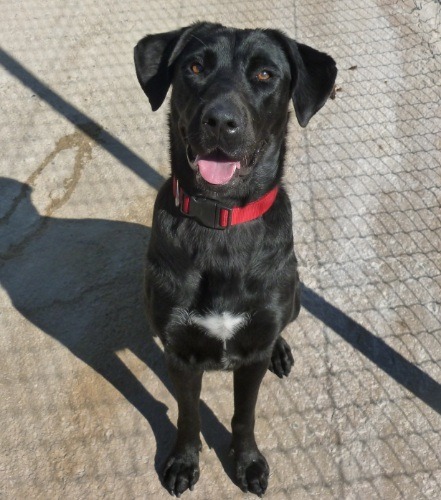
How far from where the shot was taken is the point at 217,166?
6.52 feet

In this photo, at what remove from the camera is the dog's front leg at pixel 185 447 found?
233cm

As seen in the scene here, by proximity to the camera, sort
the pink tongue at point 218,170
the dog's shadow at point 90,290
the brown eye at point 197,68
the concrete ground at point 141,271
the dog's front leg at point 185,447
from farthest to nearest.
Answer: the dog's shadow at point 90,290 → the concrete ground at point 141,271 → the dog's front leg at point 185,447 → the brown eye at point 197,68 → the pink tongue at point 218,170

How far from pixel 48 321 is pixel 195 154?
1541mm

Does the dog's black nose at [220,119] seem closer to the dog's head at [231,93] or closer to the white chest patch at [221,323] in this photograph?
the dog's head at [231,93]

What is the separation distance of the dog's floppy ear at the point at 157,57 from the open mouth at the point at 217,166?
1.20ft

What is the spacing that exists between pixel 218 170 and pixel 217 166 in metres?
0.01

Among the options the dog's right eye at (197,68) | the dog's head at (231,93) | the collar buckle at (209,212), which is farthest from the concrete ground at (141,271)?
the dog's right eye at (197,68)

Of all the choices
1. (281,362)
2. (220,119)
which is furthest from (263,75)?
(281,362)

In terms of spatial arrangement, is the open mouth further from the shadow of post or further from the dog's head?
the shadow of post

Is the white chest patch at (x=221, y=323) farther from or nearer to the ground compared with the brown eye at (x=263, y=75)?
nearer to the ground

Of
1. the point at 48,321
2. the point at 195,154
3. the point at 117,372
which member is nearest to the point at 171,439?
the point at 117,372

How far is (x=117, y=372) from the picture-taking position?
285cm

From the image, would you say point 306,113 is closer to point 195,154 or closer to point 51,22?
point 195,154

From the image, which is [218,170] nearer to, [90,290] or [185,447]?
[185,447]
